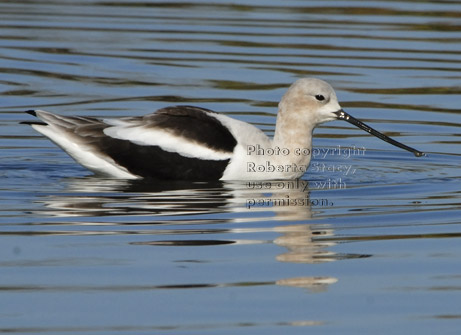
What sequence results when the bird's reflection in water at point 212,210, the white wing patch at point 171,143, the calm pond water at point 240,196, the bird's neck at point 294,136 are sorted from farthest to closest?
1. the bird's neck at point 294,136
2. the white wing patch at point 171,143
3. the bird's reflection in water at point 212,210
4. the calm pond water at point 240,196

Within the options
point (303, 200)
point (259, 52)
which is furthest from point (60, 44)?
point (303, 200)

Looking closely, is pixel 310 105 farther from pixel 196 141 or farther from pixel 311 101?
pixel 196 141

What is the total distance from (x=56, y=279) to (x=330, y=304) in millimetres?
1704

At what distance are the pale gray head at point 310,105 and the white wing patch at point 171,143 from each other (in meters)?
0.82

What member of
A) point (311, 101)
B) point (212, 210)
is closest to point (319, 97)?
point (311, 101)

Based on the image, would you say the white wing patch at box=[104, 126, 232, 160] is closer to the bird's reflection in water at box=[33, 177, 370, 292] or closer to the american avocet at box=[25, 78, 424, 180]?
the american avocet at box=[25, 78, 424, 180]

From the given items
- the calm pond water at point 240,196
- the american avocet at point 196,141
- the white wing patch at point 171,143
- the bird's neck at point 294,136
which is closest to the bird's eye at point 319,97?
the american avocet at point 196,141

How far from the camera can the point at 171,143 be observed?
11.6 meters

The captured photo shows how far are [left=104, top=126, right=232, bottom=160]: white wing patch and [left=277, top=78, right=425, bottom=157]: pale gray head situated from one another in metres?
0.82

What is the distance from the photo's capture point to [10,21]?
21.3 m

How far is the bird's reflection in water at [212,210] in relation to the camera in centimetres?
905

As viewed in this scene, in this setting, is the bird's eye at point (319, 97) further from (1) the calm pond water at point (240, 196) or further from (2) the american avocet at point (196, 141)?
(1) the calm pond water at point (240, 196)

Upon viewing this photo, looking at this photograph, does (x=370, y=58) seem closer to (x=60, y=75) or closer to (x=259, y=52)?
(x=259, y=52)

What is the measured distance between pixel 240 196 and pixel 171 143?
37.0 inches
